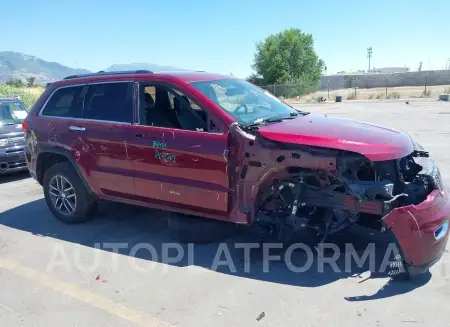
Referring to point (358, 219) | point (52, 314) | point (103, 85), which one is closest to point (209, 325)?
point (52, 314)

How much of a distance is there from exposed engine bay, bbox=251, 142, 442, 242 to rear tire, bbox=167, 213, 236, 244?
58 cm

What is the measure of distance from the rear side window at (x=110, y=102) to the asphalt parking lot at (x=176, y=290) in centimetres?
143

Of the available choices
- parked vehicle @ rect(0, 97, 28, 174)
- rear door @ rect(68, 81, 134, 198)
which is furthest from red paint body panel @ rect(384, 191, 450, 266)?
parked vehicle @ rect(0, 97, 28, 174)

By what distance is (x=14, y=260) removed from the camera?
426 centimetres

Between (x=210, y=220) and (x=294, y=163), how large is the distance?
1319mm

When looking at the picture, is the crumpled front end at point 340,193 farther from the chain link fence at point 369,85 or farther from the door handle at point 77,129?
the chain link fence at point 369,85

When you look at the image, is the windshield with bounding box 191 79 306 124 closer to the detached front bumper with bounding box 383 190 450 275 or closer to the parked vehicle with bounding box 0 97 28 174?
the detached front bumper with bounding box 383 190 450 275

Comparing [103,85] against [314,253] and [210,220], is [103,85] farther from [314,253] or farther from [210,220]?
[314,253]

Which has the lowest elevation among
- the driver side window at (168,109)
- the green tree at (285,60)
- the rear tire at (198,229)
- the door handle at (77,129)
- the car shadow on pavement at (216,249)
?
the car shadow on pavement at (216,249)

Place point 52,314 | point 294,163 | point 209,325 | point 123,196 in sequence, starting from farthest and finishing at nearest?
point 123,196, point 294,163, point 52,314, point 209,325

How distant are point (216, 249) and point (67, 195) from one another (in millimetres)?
2225

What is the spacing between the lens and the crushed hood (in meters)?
3.39

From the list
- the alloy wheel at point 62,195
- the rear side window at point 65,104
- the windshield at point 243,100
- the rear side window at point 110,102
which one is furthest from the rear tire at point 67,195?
the windshield at point 243,100

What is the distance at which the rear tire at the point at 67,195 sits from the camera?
5082 millimetres
